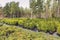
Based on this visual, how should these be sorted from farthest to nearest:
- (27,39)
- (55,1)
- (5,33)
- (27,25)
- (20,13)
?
(20,13), (55,1), (27,25), (5,33), (27,39)

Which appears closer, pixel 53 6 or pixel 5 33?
pixel 5 33

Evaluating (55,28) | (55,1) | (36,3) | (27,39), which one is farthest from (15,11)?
(27,39)

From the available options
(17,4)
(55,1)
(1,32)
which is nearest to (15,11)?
(17,4)

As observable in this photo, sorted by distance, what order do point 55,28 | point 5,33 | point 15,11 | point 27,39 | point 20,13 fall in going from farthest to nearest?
point 20,13
point 15,11
point 55,28
point 5,33
point 27,39

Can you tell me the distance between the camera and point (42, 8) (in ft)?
103

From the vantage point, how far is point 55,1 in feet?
97.1

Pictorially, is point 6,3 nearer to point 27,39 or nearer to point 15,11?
point 15,11

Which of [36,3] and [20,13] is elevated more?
[36,3]

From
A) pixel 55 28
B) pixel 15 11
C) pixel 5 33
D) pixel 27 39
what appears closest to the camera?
pixel 27 39

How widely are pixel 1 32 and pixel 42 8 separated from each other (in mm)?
22602

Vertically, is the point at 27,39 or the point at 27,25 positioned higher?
the point at 27,39

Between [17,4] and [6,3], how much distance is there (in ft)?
10.9

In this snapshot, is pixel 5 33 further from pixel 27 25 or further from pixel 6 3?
pixel 6 3

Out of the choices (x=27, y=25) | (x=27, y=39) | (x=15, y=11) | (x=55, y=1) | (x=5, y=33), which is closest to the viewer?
(x=27, y=39)
